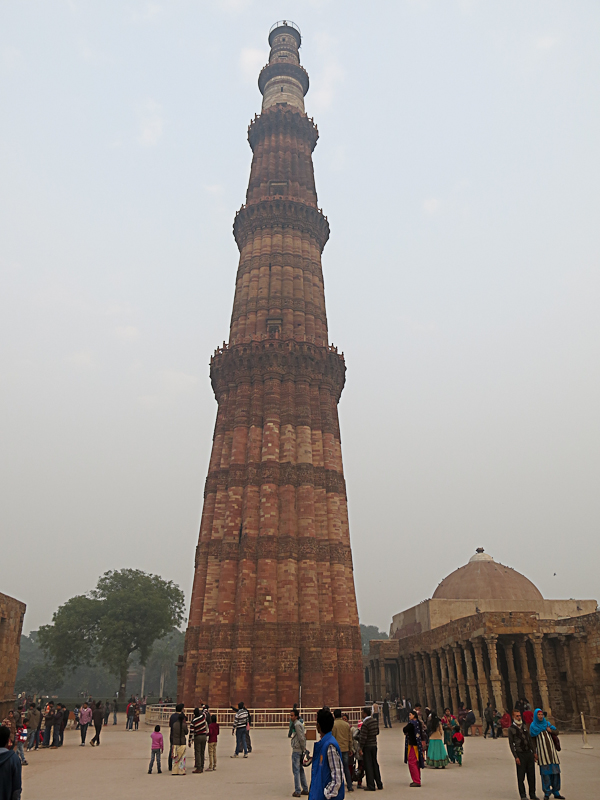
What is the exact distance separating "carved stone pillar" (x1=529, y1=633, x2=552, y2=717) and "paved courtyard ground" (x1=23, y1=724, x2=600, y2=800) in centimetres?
548

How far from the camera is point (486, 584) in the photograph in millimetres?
36969

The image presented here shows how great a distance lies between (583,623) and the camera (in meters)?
24.7

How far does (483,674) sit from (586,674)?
4.12 m

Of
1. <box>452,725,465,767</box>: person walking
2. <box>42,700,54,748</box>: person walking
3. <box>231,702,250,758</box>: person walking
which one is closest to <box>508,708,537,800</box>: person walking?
<box>452,725,465,767</box>: person walking

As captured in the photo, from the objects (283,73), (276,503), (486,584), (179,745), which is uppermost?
(283,73)

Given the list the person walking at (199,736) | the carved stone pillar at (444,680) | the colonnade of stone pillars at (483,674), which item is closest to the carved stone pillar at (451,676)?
the colonnade of stone pillars at (483,674)

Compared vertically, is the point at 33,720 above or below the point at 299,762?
above

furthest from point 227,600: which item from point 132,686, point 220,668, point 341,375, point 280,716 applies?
point 132,686

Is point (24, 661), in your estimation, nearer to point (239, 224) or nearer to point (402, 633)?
point (402, 633)

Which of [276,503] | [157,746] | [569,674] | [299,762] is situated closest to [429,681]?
[569,674]

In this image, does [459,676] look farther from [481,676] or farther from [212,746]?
[212,746]

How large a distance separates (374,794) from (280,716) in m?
15.8

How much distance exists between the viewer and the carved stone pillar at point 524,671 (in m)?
24.8

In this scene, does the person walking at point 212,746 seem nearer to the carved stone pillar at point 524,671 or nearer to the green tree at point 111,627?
the carved stone pillar at point 524,671
